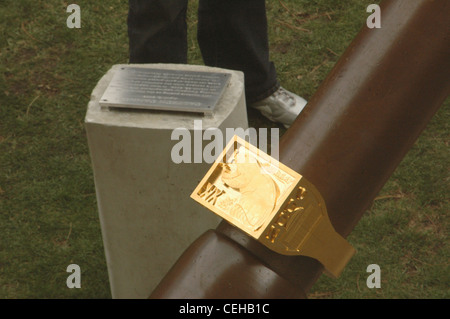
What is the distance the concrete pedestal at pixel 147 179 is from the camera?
6.35ft

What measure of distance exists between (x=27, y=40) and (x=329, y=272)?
3057 millimetres

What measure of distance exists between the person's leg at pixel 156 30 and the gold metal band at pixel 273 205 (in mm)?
1735

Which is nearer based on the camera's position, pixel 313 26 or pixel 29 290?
pixel 29 290

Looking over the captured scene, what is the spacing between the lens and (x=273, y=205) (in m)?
0.99

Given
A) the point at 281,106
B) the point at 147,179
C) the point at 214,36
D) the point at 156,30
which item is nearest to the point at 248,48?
the point at 214,36

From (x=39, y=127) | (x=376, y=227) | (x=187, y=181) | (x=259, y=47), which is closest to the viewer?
(x=187, y=181)

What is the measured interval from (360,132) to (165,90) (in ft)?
3.89

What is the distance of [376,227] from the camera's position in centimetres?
281

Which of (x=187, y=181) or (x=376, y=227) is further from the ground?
(x=187, y=181)

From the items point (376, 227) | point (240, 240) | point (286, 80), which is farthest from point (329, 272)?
point (286, 80)

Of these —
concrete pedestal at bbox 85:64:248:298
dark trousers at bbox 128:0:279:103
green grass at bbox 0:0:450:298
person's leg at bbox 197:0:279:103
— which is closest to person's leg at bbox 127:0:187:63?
dark trousers at bbox 128:0:279:103

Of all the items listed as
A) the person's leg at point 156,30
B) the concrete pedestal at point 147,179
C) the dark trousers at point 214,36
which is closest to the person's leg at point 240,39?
the dark trousers at point 214,36

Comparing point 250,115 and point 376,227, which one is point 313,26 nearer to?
point 250,115

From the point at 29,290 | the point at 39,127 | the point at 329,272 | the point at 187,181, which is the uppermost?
the point at 329,272
